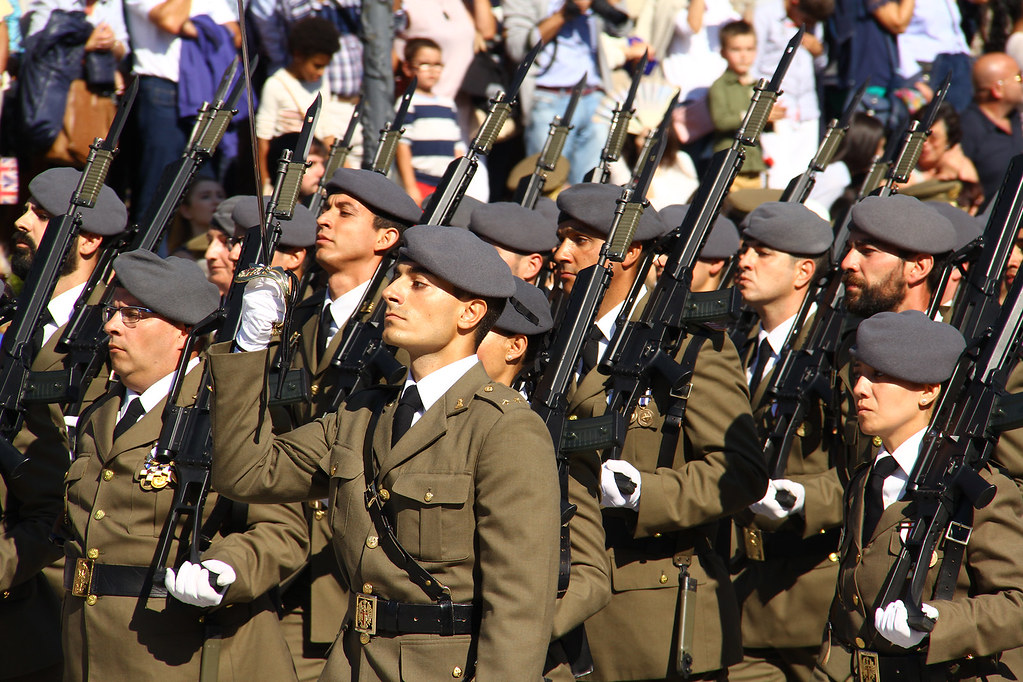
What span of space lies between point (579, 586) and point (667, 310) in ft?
4.91

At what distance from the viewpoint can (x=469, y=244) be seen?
3721 millimetres

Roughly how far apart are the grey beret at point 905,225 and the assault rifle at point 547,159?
2.00 m

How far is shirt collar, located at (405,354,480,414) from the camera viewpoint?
3656 millimetres

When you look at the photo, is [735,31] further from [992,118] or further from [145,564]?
[145,564]

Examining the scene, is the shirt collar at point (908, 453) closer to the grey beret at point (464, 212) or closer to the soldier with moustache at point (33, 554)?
the soldier with moustache at point (33, 554)

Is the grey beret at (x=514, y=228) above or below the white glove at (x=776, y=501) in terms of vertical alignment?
above

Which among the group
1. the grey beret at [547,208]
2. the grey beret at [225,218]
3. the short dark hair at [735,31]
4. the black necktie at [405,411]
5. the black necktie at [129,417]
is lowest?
the grey beret at [225,218]

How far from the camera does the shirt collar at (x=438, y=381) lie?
3.66 meters

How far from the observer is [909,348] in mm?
4090

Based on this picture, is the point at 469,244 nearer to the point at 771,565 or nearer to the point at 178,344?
the point at 178,344

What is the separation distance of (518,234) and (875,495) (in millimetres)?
3028

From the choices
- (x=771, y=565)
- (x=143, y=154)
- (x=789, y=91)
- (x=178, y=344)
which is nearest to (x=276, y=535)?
(x=178, y=344)

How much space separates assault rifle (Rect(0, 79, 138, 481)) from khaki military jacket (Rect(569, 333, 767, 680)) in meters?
2.10

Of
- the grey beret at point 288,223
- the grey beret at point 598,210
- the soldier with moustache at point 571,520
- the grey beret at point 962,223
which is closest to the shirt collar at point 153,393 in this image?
the soldier with moustache at point 571,520
